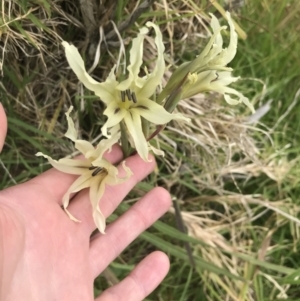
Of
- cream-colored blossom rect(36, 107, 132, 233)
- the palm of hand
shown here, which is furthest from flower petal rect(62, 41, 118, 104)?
the palm of hand

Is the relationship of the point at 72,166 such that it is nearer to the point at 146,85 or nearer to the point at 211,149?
the point at 146,85

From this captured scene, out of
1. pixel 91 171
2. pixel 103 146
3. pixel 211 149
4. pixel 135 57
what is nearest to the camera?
pixel 135 57

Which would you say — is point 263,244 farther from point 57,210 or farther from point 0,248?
point 0,248

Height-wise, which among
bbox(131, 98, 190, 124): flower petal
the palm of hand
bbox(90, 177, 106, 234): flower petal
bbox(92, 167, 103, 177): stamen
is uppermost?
bbox(131, 98, 190, 124): flower petal

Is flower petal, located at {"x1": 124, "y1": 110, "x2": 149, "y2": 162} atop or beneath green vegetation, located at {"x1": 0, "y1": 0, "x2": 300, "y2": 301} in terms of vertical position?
atop

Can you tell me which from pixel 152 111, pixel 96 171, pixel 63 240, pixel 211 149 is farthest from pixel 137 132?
pixel 211 149

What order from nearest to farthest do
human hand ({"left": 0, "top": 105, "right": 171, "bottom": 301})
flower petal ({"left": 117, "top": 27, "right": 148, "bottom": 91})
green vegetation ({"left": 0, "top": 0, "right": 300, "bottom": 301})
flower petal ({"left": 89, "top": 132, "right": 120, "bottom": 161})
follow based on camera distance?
flower petal ({"left": 117, "top": 27, "right": 148, "bottom": 91}) < flower petal ({"left": 89, "top": 132, "right": 120, "bottom": 161}) < human hand ({"left": 0, "top": 105, "right": 171, "bottom": 301}) < green vegetation ({"left": 0, "top": 0, "right": 300, "bottom": 301})

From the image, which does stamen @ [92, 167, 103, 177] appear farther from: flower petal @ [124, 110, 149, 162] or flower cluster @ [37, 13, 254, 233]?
flower petal @ [124, 110, 149, 162]

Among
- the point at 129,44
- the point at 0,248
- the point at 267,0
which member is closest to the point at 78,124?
the point at 129,44
